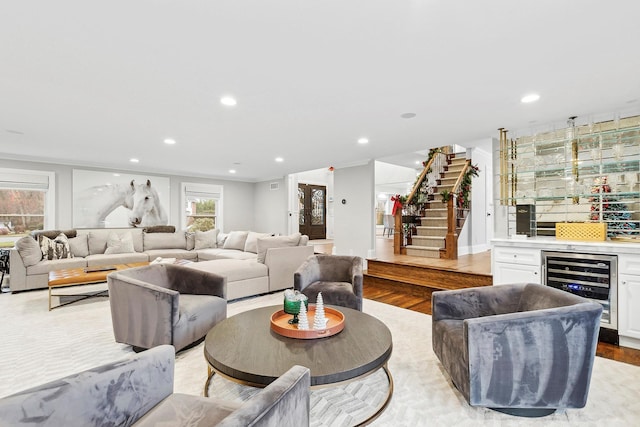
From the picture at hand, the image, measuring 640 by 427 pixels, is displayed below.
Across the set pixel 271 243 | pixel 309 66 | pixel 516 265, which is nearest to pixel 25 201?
pixel 271 243

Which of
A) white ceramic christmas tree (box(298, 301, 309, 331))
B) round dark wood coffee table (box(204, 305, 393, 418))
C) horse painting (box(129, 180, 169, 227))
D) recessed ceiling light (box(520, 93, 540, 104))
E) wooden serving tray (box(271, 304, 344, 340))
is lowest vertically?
round dark wood coffee table (box(204, 305, 393, 418))

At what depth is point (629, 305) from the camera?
2824 millimetres

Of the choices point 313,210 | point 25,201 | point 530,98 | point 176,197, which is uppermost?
point 530,98

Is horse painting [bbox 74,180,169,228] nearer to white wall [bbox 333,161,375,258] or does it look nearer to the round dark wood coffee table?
white wall [bbox 333,161,375,258]

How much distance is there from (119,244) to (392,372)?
5626 millimetres

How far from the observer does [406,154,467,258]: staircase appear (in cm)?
629

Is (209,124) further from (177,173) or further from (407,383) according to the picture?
(177,173)

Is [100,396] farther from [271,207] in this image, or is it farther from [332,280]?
[271,207]

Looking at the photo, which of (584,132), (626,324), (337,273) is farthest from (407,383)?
(584,132)

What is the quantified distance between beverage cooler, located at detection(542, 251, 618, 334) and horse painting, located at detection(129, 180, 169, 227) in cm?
746

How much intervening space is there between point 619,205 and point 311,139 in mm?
3805

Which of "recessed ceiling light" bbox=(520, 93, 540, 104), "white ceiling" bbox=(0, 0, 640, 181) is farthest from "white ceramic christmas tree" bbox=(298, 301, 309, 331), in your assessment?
"recessed ceiling light" bbox=(520, 93, 540, 104)

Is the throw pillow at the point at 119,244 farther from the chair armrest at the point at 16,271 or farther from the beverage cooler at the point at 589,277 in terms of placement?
the beverage cooler at the point at 589,277

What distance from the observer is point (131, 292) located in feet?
8.55
